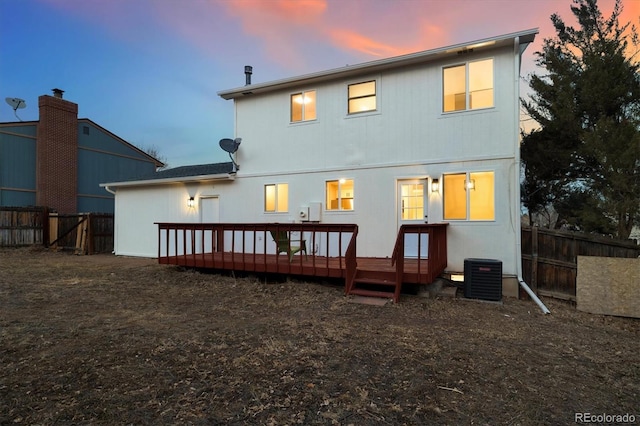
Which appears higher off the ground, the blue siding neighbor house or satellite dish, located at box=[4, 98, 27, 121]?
satellite dish, located at box=[4, 98, 27, 121]

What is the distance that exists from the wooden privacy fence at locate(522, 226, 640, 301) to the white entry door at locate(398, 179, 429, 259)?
2.10 meters

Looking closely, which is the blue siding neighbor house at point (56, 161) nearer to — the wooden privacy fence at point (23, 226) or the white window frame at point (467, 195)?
the wooden privacy fence at point (23, 226)

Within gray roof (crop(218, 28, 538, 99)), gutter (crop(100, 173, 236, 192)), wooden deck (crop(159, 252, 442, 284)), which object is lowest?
wooden deck (crop(159, 252, 442, 284))

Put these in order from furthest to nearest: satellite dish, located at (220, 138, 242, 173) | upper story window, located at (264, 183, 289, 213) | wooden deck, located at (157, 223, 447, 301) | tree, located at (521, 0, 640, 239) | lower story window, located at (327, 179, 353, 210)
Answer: satellite dish, located at (220, 138, 242, 173) → upper story window, located at (264, 183, 289, 213) → lower story window, located at (327, 179, 353, 210) → tree, located at (521, 0, 640, 239) → wooden deck, located at (157, 223, 447, 301)

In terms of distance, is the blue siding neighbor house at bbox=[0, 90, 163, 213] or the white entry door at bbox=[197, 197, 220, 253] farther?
the blue siding neighbor house at bbox=[0, 90, 163, 213]

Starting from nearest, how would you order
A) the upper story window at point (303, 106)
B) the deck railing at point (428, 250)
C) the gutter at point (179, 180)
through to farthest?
the deck railing at point (428, 250) < the upper story window at point (303, 106) < the gutter at point (179, 180)

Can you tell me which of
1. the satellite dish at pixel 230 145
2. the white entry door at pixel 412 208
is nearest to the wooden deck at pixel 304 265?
the white entry door at pixel 412 208

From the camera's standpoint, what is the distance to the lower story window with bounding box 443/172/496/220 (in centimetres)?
748

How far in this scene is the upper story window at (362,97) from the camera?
873 cm

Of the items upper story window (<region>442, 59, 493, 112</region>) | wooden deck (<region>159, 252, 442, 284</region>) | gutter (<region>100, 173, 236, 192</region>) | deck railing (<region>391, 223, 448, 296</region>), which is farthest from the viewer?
gutter (<region>100, 173, 236, 192</region>)

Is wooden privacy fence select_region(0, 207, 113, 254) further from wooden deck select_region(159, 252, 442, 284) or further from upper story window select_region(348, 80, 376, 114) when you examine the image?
upper story window select_region(348, 80, 376, 114)

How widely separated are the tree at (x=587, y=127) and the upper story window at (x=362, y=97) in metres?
5.44

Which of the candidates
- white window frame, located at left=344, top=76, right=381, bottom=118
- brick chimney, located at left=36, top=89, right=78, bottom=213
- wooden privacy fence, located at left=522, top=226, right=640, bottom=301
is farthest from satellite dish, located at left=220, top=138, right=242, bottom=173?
brick chimney, located at left=36, top=89, right=78, bottom=213

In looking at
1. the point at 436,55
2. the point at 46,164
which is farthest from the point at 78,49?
the point at 436,55
